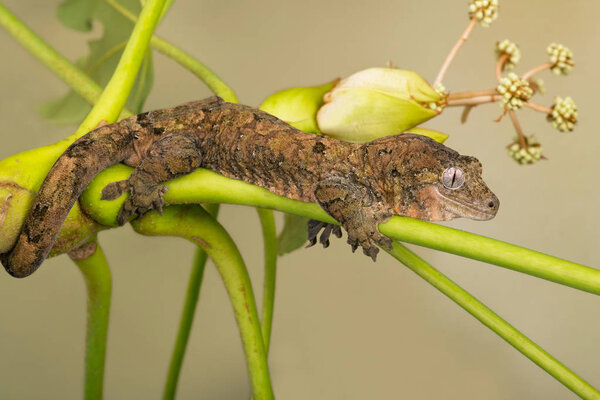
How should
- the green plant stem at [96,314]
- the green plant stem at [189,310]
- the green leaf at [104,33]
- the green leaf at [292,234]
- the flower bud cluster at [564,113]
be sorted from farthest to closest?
1. the green leaf at [104,33]
2. the green leaf at [292,234]
3. the green plant stem at [189,310]
4. the flower bud cluster at [564,113]
5. the green plant stem at [96,314]

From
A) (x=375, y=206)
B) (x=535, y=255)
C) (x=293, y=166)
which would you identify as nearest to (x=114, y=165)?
(x=293, y=166)

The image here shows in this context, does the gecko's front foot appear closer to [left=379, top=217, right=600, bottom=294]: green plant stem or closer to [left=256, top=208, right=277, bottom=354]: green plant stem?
[left=256, top=208, right=277, bottom=354]: green plant stem

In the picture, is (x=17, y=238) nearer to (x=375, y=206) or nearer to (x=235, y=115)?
(x=235, y=115)

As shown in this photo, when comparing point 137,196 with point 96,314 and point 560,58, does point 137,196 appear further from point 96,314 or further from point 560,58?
point 560,58

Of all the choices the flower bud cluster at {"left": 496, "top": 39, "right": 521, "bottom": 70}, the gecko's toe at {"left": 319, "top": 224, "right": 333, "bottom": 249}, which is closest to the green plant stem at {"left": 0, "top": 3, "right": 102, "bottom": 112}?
the gecko's toe at {"left": 319, "top": 224, "right": 333, "bottom": 249}

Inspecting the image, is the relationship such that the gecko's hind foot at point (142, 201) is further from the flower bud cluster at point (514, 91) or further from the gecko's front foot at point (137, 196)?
the flower bud cluster at point (514, 91)

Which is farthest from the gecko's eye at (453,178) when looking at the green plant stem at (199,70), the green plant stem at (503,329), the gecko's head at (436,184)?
the green plant stem at (199,70)

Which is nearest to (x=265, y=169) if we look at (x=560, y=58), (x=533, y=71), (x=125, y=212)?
(x=125, y=212)
